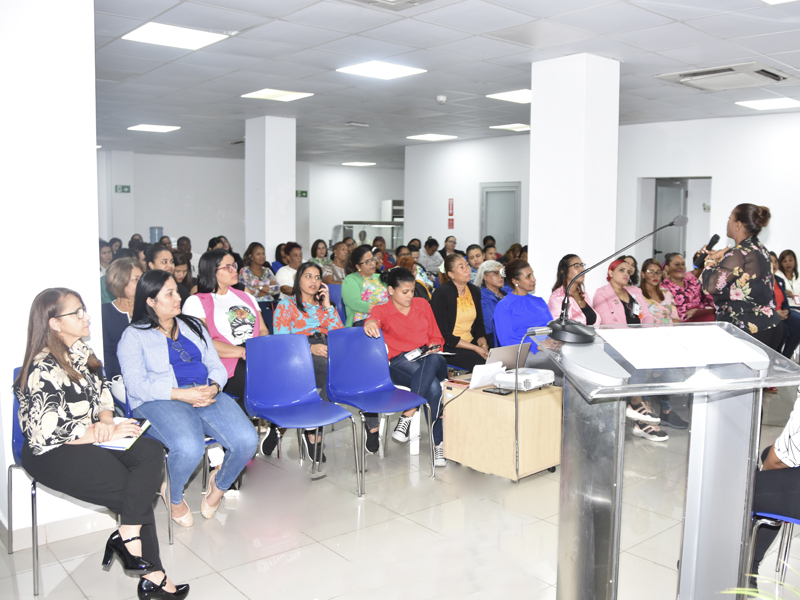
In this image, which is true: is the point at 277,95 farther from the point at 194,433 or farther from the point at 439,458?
the point at 194,433

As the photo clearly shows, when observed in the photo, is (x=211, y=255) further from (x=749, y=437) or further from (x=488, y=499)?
(x=749, y=437)

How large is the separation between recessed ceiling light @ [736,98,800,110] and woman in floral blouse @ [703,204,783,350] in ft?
13.7

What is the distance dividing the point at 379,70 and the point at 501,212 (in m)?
5.50

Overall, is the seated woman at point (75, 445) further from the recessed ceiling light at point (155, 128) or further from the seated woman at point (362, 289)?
the recessed ceiling light at point (155, 128)

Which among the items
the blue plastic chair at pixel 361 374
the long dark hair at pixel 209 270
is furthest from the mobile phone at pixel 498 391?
the long dark hair at pixel 209 270

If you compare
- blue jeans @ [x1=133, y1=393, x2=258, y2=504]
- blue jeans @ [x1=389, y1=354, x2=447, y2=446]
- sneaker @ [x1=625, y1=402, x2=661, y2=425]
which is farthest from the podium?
blue jeans @ [x1=389, y1=354, x2=447, y2=446]

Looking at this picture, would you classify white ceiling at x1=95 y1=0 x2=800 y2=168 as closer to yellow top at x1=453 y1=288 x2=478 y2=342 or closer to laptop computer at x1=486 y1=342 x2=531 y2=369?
yellow top at x1=453 y1=288 x2=478 y2=342

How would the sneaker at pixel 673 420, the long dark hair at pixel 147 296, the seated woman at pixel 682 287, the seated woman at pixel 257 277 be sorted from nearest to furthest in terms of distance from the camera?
1. the sneaker at pixel 673 420
2. the long dark hair at pixel 147 296
3. the seated woman at pixel 682 287
4. the seated woman at pixel 257 277

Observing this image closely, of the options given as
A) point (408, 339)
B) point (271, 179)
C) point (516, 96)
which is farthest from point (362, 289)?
point (271, 179)

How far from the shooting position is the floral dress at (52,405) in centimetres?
283

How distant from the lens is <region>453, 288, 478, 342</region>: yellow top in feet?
17.5

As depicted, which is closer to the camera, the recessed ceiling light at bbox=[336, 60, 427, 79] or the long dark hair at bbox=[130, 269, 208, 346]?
the long dark hair at bbox=[130, 269, 208, 346]

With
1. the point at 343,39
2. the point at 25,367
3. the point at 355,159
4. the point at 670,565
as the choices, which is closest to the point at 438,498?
the point at 670,565

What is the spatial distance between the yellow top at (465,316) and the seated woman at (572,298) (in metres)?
0.62
